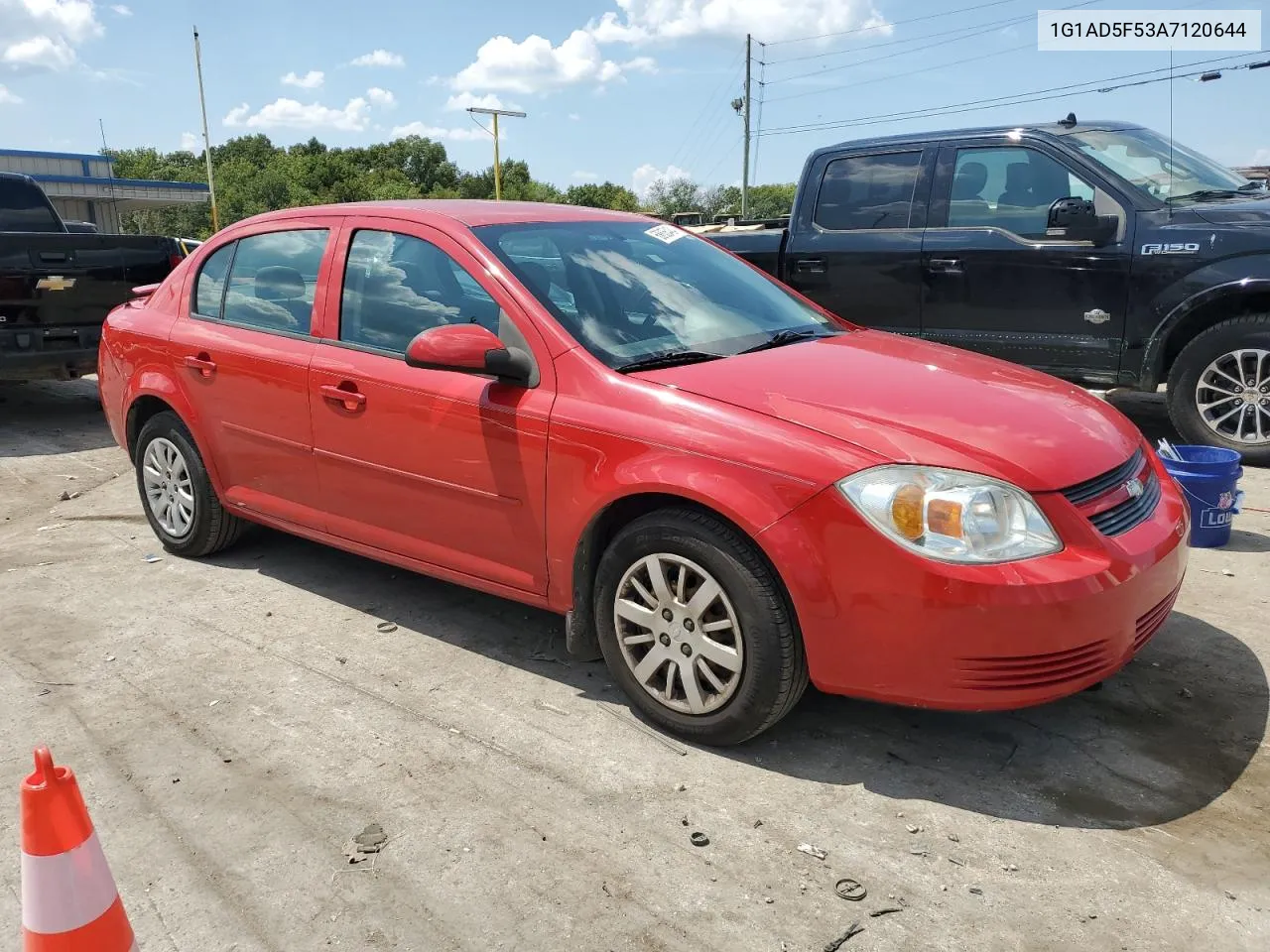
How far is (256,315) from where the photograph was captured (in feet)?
15.4

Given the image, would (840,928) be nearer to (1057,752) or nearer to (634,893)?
(634,893)

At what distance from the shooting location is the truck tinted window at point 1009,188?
6.82 m

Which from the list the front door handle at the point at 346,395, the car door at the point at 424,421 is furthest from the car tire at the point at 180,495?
the front door handle at the point at 346,395

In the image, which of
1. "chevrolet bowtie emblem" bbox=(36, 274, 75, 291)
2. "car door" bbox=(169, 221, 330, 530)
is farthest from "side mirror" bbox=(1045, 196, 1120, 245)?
"chevrolet bowtie emblem" bbox=(36, 274, 75, 291)

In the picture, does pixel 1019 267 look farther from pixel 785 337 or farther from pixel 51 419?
pixel 51 419

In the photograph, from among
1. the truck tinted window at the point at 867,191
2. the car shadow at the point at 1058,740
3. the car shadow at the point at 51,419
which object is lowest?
the car shadow at the point at 1058,740

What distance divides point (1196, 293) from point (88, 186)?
50762 millimetres

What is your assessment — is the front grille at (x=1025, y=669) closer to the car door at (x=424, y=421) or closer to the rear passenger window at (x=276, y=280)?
the car door at (x=424, y=421)

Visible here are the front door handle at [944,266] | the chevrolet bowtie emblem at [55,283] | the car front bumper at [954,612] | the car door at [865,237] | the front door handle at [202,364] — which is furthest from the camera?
the chevrolet bowtie emblem at [55,283]

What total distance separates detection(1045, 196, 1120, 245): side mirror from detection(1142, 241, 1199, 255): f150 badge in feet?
0.75

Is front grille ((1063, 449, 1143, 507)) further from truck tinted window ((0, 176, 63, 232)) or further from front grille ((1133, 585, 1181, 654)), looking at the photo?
truck tinted window ((0, 176, 63, 232))

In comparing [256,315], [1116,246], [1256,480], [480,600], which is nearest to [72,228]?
[256,315]

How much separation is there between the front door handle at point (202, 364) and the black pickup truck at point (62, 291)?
443 centimetres

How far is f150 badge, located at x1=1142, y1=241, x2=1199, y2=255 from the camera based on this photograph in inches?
249
